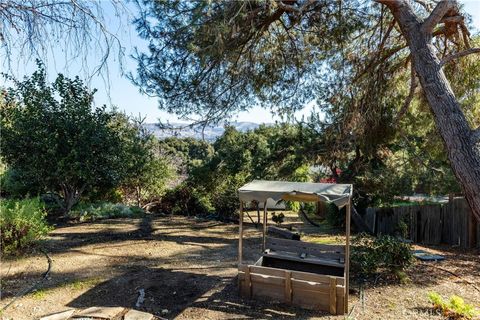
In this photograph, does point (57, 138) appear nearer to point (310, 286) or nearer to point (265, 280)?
point (265, 280)

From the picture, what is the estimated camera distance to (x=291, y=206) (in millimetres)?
19328

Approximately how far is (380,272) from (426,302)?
1.16 meters

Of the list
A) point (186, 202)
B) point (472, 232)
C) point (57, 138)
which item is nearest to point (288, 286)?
point (472, 232)

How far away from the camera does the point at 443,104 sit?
5.12 metres

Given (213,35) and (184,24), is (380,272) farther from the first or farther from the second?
(184,24)

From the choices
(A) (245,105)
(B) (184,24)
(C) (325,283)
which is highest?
(B) (184,24)

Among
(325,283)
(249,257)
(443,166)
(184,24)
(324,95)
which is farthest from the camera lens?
(443,166)

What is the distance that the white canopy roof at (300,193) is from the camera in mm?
4680

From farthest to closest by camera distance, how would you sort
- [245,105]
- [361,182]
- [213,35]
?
[361,182] < [245,105] < [213,35]

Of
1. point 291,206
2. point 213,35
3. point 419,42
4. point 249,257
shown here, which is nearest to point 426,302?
point 249,257

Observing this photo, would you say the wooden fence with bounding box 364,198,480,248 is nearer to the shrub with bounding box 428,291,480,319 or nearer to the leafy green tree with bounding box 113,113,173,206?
the shrub with bounding box 428,291,480,319

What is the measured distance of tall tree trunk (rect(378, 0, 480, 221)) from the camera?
4.60 meters

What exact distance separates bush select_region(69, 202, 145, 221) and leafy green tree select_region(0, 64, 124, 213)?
1022 millimetres

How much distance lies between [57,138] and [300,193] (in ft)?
25.3
